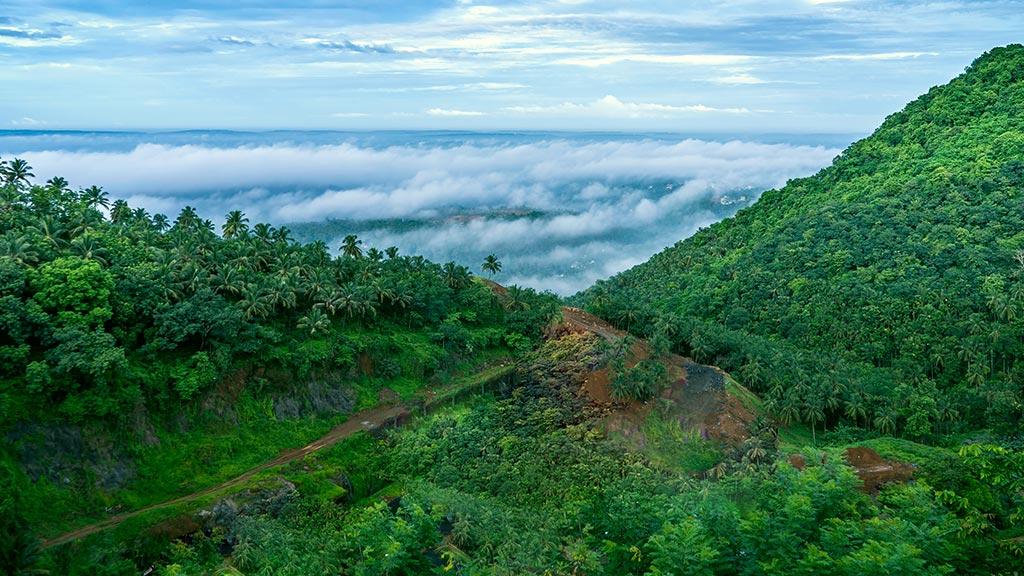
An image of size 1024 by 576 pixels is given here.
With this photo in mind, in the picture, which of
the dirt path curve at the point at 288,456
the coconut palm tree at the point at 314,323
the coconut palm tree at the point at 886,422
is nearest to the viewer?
the dirt path curve at the point at 288,456

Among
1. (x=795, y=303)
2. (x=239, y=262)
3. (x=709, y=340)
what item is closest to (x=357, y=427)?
(x=239, y=262)

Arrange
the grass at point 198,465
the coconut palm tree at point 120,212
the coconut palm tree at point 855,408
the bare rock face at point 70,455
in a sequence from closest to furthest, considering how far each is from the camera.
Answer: the grass at point 198,465 → the bare rock face at point 70,455 → the coconut palm tree at point 855,408 → the coconut palm tree at point 120,212

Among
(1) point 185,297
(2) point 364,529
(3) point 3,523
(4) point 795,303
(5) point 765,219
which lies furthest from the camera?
(5) point 765,219

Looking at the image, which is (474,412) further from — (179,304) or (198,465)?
(179,304)

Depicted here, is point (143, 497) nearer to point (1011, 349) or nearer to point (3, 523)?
point (3, 523)

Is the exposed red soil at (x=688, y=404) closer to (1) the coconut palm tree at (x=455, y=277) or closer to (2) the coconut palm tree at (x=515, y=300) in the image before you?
(2) the coconut palm tree at (x=515, y=300)

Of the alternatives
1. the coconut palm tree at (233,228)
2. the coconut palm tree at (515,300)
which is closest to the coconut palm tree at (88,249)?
the coconut palm tree at (233,228)

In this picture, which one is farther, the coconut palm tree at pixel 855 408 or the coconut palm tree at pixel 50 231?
the coconut palm tree at pixel 855 408

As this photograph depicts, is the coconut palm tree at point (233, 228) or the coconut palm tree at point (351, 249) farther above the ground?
the coconut palm tree at point (233, 228)
